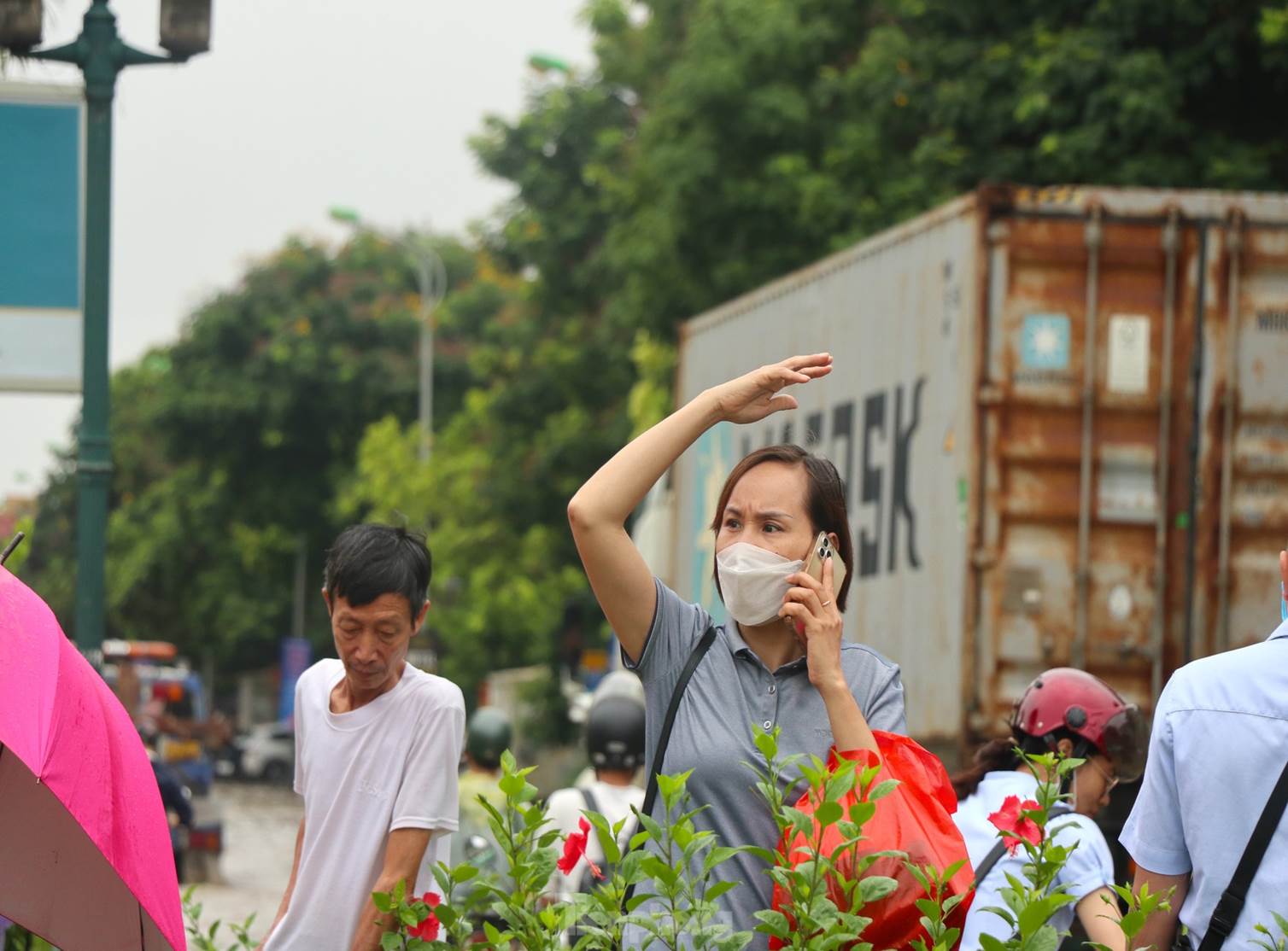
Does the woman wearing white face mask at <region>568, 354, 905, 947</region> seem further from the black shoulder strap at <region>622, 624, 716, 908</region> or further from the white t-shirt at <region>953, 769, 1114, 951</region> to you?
the white t-shirt at <region>953, 769, 1114, 951</region>

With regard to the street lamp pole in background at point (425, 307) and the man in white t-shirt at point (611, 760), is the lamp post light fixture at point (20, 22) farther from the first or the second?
the street lamp pole in background at point (425, 307)

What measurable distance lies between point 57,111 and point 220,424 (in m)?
43.5

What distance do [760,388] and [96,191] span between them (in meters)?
4.76

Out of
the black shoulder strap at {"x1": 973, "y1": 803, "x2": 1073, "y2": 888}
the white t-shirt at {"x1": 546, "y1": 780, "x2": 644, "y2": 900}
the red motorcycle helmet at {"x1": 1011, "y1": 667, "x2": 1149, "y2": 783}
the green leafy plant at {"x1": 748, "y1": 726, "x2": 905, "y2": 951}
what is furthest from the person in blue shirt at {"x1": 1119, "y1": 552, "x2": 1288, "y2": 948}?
the white t-shirt at {"x1": 546, "y1": 780, "x2": 644, "y2": 900}

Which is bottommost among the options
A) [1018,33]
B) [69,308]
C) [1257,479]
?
[1257,479]

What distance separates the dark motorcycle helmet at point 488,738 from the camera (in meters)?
8.06

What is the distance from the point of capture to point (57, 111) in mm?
7875

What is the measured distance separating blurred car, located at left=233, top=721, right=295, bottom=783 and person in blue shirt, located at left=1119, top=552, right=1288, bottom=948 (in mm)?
46285

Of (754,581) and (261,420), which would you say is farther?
(261,420)

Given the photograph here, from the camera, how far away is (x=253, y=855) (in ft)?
85.8

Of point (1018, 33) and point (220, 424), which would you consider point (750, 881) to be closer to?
point (1018, 33)

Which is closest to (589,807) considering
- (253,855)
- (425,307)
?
(253,855)

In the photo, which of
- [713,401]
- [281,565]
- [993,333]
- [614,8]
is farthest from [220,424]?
[713,401]

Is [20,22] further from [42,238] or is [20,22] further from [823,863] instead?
[823,863]
